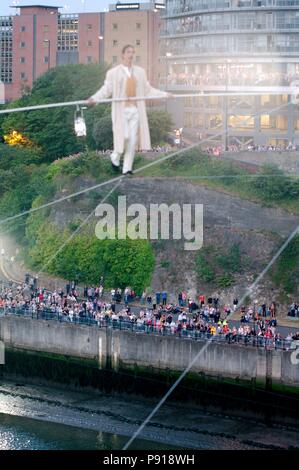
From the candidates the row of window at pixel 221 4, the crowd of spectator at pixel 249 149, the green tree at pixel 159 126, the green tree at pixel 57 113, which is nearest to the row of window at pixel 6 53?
the green tree at pixel 57 113

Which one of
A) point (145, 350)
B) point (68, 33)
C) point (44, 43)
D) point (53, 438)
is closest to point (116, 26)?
point (44, 43)

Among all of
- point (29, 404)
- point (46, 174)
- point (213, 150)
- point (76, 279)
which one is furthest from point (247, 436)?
point (46, 174)

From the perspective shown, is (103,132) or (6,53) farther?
(6,53)

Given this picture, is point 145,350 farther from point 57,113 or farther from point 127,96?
point 127,96

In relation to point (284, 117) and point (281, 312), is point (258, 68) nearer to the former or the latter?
point (284, 117)

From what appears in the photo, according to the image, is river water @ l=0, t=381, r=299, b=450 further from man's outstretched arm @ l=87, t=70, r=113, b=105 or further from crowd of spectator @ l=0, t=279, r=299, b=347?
man's outstretched arm @ l=87, t=70, r=113, b=105

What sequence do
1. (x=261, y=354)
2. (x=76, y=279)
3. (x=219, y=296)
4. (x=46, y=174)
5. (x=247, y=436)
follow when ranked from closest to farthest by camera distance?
1. (x=247, y=436)
2. (x=261, y=354)
3. (x=219, y=296)
4. (x=76, y=279)
5. (x=46, y=174)
